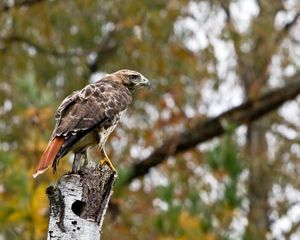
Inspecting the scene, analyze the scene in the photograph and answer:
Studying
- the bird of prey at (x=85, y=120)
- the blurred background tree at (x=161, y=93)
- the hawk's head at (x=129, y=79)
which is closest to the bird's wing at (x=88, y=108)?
the bird of prey at (x=85, y=120)

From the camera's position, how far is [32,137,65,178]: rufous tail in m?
4.64

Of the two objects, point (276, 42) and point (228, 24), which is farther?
point (276, 42)

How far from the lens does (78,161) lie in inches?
186

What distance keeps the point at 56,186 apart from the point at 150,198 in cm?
814

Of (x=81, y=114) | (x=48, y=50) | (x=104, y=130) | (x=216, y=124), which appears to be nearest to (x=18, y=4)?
(x=48, y=50)

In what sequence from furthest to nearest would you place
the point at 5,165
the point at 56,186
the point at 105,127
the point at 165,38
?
1. the point at 165,38
2. the point at 5,165
3. the point at 105,127
4. the point at 56,186

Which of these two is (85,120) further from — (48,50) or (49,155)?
(48,50)

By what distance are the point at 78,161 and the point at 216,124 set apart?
5745 millimetres

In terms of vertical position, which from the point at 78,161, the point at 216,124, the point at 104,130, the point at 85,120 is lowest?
the point at 78,161

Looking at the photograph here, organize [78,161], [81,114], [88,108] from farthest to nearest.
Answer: [88,108], [81,114], [78,161]

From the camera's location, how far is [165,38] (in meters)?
10.6

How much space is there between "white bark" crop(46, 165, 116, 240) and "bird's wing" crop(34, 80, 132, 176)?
397mm

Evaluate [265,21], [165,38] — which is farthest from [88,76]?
[265,21]

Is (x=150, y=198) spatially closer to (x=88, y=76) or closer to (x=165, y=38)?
(x=88, y=76)
